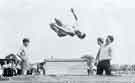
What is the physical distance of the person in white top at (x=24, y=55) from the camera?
2.97 m

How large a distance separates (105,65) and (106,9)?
0.54m

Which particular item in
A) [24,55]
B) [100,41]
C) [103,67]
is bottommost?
[103,67]

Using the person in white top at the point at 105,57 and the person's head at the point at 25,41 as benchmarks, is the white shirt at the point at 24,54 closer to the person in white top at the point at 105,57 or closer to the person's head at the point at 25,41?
the person's head at the point at 25,41

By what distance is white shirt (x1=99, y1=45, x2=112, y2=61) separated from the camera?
2938 millimetres

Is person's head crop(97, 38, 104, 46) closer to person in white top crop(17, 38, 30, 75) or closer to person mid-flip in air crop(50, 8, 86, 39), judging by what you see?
person mid-flip in air crop(50, 8, 86, 39)

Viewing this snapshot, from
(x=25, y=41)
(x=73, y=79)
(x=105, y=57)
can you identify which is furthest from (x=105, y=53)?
(x=25, y=41)

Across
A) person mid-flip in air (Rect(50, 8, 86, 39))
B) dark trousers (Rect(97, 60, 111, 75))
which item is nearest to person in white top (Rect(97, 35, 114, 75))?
dark trousers (Rect(97, 60, 111, 75))

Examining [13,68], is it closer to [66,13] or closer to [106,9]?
[66,13]

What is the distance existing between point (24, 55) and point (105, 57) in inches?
31.3

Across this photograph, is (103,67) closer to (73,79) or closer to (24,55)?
(73,79)

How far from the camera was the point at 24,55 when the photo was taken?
2.98m

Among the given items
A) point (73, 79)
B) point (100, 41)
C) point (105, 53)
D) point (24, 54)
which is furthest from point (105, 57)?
point (24, 54)

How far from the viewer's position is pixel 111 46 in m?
2.93

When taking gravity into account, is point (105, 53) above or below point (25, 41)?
below
